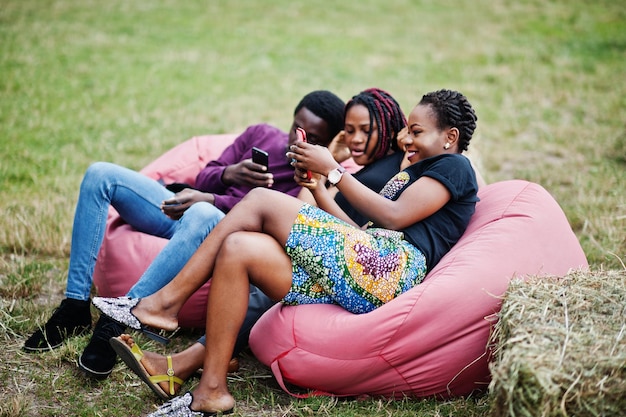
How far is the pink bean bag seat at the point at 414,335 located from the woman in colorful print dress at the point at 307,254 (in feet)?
0.39

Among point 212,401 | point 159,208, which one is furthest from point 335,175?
point 159,208

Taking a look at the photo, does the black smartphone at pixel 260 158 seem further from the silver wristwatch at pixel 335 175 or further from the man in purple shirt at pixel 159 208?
the silver wristwatch at pixel 335 175

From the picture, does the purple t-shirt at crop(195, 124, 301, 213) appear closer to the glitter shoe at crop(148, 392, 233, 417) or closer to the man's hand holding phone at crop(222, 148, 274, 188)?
the man's hand holding phone at crop(222, 148, 274, 188)

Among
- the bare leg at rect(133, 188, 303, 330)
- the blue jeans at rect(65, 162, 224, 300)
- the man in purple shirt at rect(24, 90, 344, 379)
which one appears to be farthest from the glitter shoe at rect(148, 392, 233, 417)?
the blue jeans at rect(65, 162, 224, 300)

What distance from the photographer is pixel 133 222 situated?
3.74 m

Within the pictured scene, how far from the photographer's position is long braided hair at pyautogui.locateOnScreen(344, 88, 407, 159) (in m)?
3.56

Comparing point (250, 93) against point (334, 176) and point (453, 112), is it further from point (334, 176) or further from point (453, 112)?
point (334, 176)

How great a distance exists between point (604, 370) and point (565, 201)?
10.8 feet

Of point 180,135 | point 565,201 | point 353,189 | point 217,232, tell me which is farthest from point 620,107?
point 217,232

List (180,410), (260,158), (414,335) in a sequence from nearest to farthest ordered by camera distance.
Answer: (180,410) → (414,335) → (260,158)

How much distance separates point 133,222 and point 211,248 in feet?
3.31

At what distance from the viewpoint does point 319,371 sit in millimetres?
2898

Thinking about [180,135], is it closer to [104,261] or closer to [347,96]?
[347,96]

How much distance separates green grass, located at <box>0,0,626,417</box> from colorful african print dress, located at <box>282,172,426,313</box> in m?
0.47
